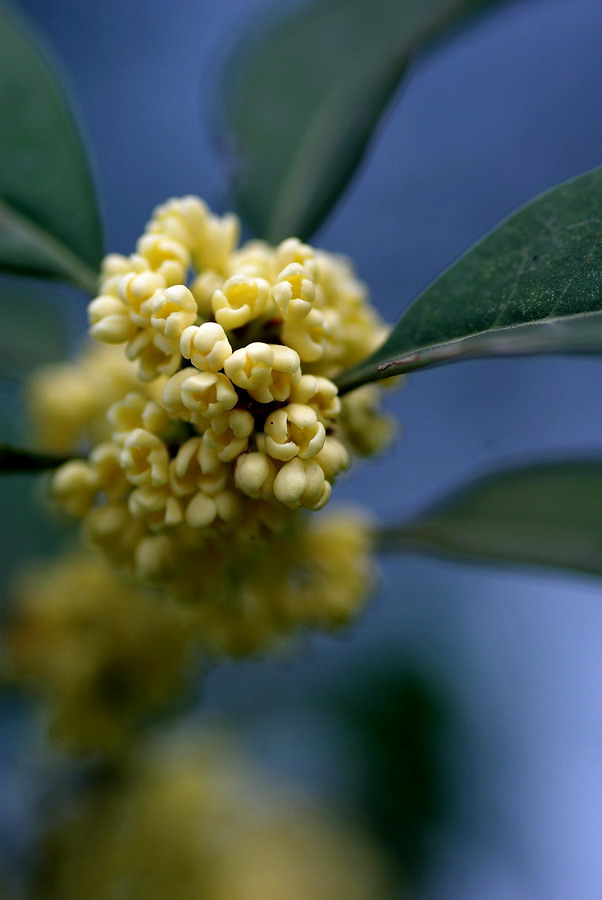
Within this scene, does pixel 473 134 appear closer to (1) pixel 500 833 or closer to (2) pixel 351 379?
(1) pixel 500 833

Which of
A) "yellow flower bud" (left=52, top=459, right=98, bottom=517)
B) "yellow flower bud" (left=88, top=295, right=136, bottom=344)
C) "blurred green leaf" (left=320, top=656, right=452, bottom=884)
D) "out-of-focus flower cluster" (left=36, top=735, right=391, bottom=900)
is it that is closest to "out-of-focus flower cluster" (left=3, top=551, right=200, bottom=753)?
"out-of-focus flower cluster" (left=36, top=735, right=391, bottom=900)

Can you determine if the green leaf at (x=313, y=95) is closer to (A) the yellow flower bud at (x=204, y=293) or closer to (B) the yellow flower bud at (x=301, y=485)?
(A) the yellow flower bud at (x=204, y=293)

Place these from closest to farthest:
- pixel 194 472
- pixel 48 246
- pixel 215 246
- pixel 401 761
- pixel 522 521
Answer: pixel 194 472 < pixel 215 246 < pixel 48 246 < pixel 522 521 < pixel 401 761

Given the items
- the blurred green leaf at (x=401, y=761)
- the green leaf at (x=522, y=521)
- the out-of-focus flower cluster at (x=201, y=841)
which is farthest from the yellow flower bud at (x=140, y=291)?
the blurred green leaf at (x=401, y=761)

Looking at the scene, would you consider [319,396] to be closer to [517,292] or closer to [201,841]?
[517,292]

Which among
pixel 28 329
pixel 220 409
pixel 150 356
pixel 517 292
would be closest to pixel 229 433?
pixel 220 409

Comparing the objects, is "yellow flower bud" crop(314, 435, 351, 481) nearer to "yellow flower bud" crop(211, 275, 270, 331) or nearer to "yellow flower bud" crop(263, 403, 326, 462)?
"yellow flower bud" crop(263, 403, 326, 462)
